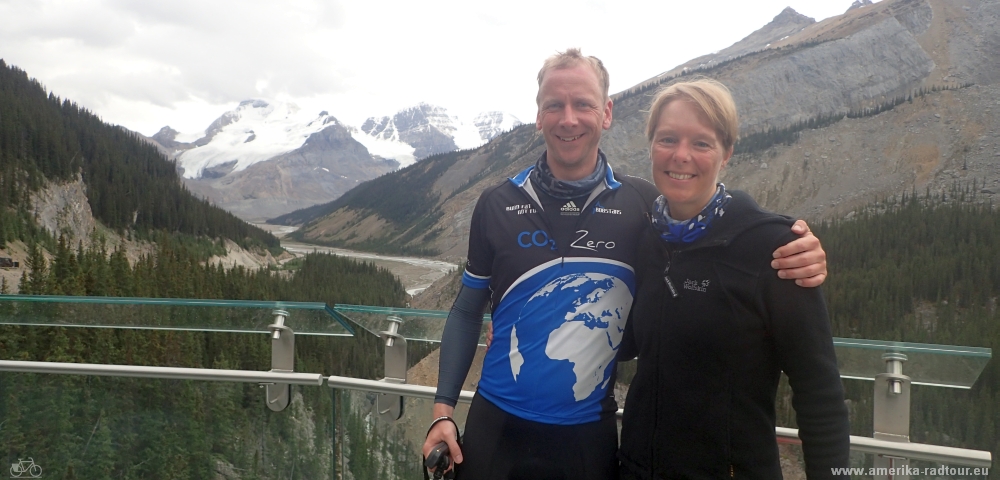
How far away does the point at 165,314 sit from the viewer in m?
3.84

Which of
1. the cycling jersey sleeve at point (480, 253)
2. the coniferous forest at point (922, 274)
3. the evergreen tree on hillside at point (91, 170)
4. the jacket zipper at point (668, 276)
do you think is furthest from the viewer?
the evergreen tree on hillside at point (91, 170)

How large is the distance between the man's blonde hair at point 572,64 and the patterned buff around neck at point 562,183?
0.32 m

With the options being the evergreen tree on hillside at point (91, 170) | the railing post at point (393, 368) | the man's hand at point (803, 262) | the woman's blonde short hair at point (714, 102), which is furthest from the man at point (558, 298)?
→ the evergreen tree on hillside at point (91, 170)

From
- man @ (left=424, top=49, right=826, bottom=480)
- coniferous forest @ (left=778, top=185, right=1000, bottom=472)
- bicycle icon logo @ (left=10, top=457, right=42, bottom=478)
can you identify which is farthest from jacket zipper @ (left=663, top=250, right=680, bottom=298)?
coniferous forest @ (left=778, top=185, right=1000, bottom=472)

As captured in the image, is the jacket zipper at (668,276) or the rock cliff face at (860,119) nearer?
the jacket zipper at (668,276)

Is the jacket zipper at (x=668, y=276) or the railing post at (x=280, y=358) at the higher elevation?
the jacket zipper at (x=668, y=276)

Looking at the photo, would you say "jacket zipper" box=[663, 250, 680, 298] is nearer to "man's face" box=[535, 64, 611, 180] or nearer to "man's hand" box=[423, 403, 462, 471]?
"man's face" box=[535, 64, 611, 180]

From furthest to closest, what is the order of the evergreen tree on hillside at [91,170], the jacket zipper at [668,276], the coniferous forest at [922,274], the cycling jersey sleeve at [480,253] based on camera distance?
1. the evergreen tree on hillside at [91,170]
2. the coniferous forest at [922,274]
3. the cycling jersey sleeve at [480,253]
4. the jacket zipper at [668,276]

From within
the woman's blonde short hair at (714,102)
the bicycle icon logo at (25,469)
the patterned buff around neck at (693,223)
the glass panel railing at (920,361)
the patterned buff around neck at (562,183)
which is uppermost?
the woman's blonde short hair at (714,102)

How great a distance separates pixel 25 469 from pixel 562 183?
11.9 feet

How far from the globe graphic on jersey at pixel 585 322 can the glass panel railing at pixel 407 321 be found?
2.83 ft

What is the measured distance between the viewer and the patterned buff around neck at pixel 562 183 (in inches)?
120

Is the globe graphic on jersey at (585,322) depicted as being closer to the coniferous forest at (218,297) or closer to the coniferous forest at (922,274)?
the coniferous forest at (218,297)

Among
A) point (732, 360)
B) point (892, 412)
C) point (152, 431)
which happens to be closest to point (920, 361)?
point (892, 412)
